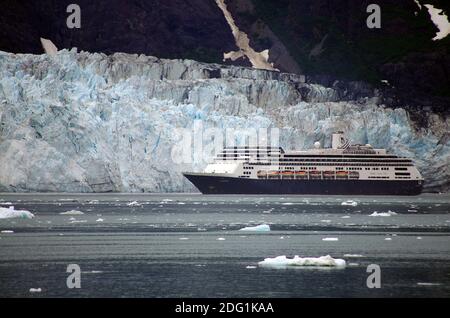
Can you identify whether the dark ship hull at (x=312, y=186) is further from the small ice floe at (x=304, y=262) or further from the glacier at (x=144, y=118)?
the small ice floe at (x=304, y=262)

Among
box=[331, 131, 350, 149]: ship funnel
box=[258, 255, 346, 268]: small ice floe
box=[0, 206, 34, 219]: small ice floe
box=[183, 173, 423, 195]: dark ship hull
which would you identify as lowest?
box=[258, 255, 346, 268]: small ice floe

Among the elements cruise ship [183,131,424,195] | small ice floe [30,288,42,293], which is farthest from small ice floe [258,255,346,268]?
cruise ship [183,131,424,195]

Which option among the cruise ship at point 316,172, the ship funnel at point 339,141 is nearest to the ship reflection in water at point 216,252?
the cruise ship at point 316,172

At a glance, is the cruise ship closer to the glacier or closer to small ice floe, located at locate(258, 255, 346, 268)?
the glacier

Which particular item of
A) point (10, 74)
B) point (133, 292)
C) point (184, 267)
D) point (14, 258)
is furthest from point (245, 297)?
point (10, 74)

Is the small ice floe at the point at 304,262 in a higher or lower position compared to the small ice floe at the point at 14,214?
lower
